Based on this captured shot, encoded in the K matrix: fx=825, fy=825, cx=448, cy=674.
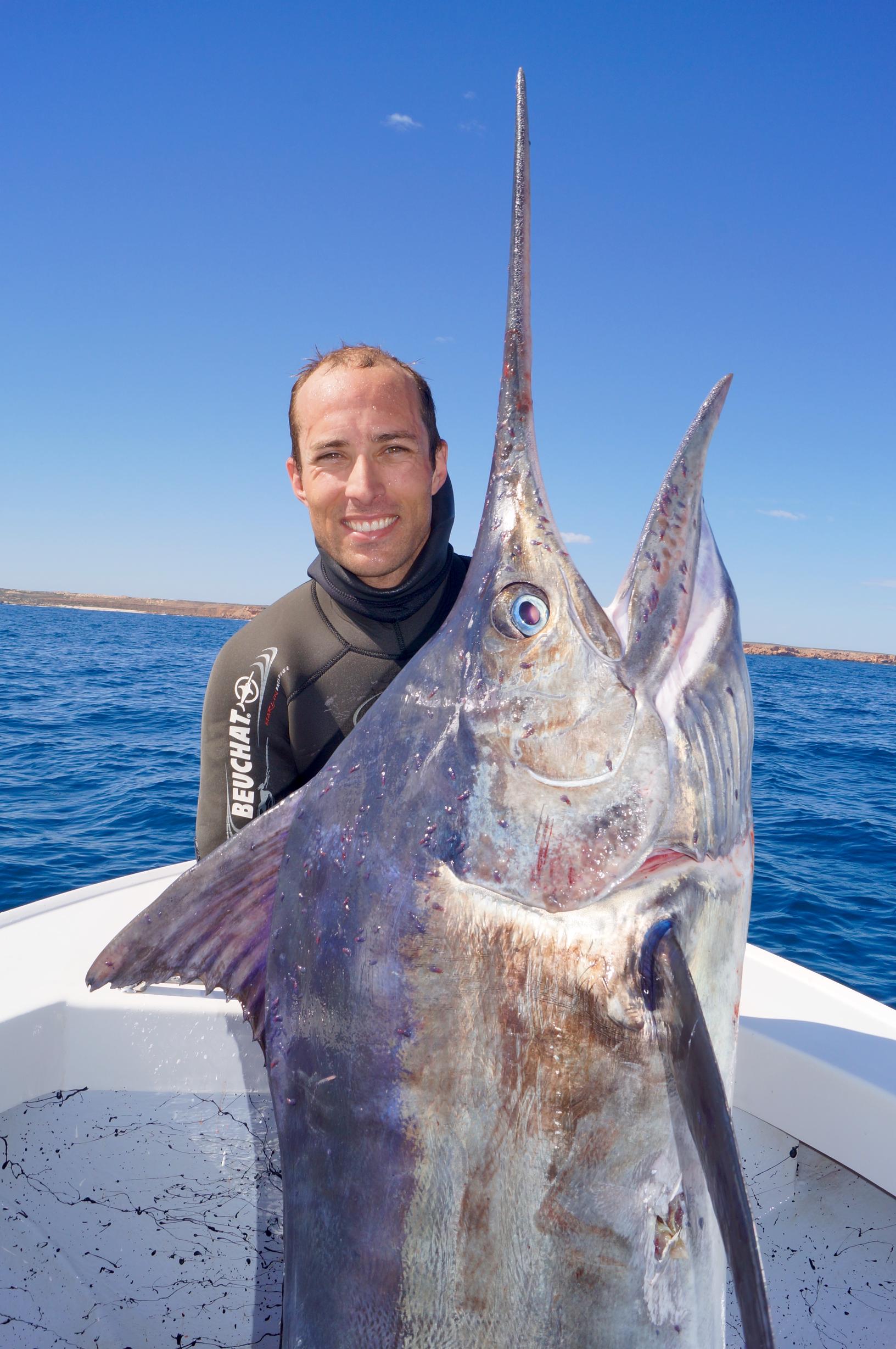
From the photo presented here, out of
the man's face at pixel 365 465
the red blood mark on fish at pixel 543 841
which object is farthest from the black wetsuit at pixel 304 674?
the red blood mark on fish at pixel 543 841

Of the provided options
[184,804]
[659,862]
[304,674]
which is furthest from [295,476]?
→ [184,804]

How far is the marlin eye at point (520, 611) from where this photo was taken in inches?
50.9

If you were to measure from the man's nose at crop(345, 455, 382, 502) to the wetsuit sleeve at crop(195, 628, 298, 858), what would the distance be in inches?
22.8

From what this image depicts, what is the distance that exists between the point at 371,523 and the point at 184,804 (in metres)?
9.90

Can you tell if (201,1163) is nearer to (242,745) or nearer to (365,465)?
(242,745)

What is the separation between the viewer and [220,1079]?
2.95 metres

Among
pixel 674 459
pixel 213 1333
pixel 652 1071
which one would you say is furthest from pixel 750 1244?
pixel 213 1333

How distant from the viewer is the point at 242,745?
2525mm

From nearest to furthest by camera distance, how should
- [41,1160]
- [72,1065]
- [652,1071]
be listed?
[652,1071], [41,1160], [72,1065]

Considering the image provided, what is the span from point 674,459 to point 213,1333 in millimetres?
2735

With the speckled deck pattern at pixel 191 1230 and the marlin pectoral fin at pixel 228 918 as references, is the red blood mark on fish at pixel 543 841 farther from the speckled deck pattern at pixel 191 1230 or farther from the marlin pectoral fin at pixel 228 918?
the speckled deck pattern at pixel 191 1230

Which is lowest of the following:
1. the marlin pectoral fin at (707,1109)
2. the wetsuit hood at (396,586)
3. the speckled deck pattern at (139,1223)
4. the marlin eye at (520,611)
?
the speckled deck pattern at (139,1223)

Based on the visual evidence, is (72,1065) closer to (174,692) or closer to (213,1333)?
(213,1333)

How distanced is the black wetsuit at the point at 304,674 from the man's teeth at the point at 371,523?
0.18 metres
